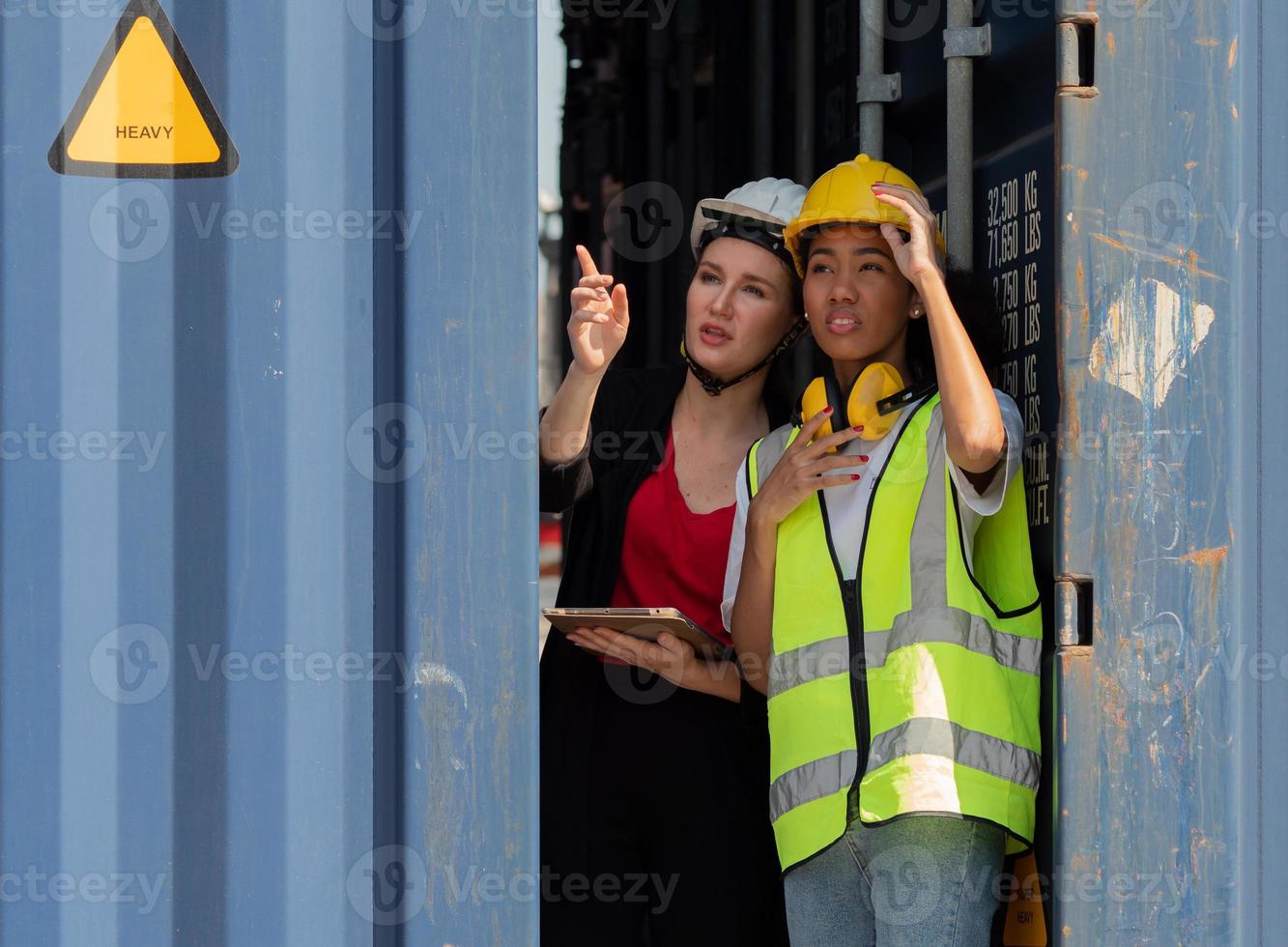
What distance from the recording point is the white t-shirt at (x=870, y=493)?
8.16 ft

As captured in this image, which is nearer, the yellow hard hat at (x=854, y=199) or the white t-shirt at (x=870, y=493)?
the white t-shirt at (x=870, y=493)

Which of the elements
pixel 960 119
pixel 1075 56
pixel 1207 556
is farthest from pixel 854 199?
pixel 1207 556

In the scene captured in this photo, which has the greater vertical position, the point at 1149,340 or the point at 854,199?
the point at 854,199

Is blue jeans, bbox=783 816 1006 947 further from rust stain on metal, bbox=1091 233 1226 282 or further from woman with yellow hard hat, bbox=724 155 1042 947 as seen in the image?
rust stain on metal, bbox=1091 233 1226 282

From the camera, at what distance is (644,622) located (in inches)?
106

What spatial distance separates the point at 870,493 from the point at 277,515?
0.90 m

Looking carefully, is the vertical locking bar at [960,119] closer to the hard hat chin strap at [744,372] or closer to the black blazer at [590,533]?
the hard hat chin strap at [744,372]

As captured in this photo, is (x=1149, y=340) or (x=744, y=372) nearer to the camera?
(x=1149, y=340)

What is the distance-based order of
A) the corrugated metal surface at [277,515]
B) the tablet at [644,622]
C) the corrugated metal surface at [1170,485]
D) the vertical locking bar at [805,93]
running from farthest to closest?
1. the vertical locking bar at [805,93]
2. the tablet at [644,622]
3. the corrugated metal surface at [1170,485]
4. the corrugated metal surface at [277,515]

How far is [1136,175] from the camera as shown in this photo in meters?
2.43

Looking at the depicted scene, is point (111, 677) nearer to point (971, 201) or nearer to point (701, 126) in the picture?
point (971, 201)

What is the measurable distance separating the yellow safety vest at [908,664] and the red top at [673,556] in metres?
0.33

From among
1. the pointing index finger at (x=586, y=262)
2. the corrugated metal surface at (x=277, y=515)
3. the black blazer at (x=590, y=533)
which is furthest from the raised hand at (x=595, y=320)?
the corrugated metal surface at (x=277, y=515)

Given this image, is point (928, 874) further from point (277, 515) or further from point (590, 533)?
point (277, 515)
